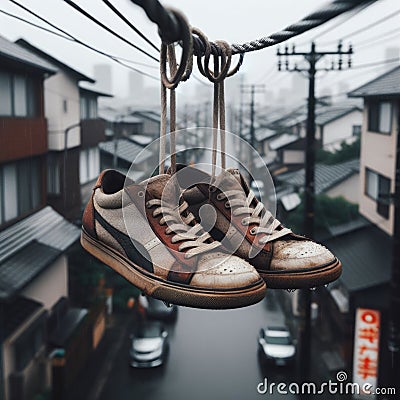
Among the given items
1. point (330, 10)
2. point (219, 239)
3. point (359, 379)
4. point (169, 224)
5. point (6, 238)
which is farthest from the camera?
point (359, 379)

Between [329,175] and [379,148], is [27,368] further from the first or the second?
[329,175]

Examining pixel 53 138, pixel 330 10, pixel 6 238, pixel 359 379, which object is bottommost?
pixel 359 379

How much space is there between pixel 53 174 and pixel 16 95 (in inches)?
64.0

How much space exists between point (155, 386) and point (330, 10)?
36.2 feet

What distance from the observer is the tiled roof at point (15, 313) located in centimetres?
798

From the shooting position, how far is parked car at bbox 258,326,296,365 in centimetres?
→ 1177

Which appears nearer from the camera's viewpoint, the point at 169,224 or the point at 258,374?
the point at 169,224

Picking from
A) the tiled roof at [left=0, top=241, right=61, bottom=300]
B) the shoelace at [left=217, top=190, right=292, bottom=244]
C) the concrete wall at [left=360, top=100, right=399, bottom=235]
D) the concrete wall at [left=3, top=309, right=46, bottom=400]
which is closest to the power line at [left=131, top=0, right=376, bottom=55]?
the shoelace at [left=217, top=190, right=292, bottom=244]

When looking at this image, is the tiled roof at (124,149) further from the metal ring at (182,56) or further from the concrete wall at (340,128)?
the concrete wall at (340,128)

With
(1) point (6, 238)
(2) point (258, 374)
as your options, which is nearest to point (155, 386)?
(2) point (258, 374)

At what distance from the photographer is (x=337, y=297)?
11852mm

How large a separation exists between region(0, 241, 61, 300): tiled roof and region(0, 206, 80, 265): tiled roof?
9 centimetres

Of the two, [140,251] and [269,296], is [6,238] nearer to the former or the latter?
[140,251]

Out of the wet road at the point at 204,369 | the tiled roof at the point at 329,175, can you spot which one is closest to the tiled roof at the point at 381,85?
the tiled roof at the point at 329,175
